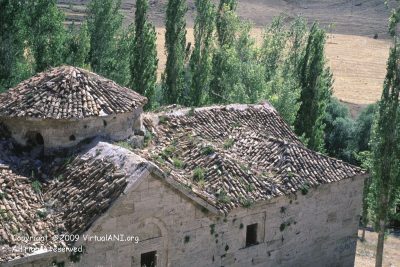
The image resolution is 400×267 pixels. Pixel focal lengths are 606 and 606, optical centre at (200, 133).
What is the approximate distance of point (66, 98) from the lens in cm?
1712

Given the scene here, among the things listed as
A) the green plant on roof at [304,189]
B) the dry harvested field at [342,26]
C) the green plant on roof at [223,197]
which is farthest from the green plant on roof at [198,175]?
the dry harvested field at [342,26]

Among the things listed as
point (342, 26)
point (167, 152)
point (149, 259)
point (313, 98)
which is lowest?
point (342, 26)

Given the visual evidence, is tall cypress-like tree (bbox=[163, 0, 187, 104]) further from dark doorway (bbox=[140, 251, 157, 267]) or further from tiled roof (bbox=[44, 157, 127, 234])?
dark doorway (bbox=[140, 251, 157, 267])

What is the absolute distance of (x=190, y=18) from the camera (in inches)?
3339

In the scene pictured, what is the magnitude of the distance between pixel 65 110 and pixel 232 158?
5.11 meters

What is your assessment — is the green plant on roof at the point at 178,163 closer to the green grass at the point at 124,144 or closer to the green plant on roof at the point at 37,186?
the green grass at the point at 124,144

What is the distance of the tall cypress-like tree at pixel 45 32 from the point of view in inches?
1079

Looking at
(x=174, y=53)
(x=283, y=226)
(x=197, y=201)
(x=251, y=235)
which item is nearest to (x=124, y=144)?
(x=197, y=201)

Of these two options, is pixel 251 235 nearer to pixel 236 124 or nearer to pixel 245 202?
pixel 245 202

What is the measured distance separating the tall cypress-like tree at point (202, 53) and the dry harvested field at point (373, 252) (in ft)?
39.0

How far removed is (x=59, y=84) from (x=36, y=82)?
34.7 inches

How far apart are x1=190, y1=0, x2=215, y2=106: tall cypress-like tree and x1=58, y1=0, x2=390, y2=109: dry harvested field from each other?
92.9 ft

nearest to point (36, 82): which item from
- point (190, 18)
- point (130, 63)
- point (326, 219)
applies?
point (326, 219)

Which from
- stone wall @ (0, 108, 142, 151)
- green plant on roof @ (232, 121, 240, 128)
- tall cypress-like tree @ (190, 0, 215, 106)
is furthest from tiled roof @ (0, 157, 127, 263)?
tall cypress-like tree @ (190, 0, 215, 106)
